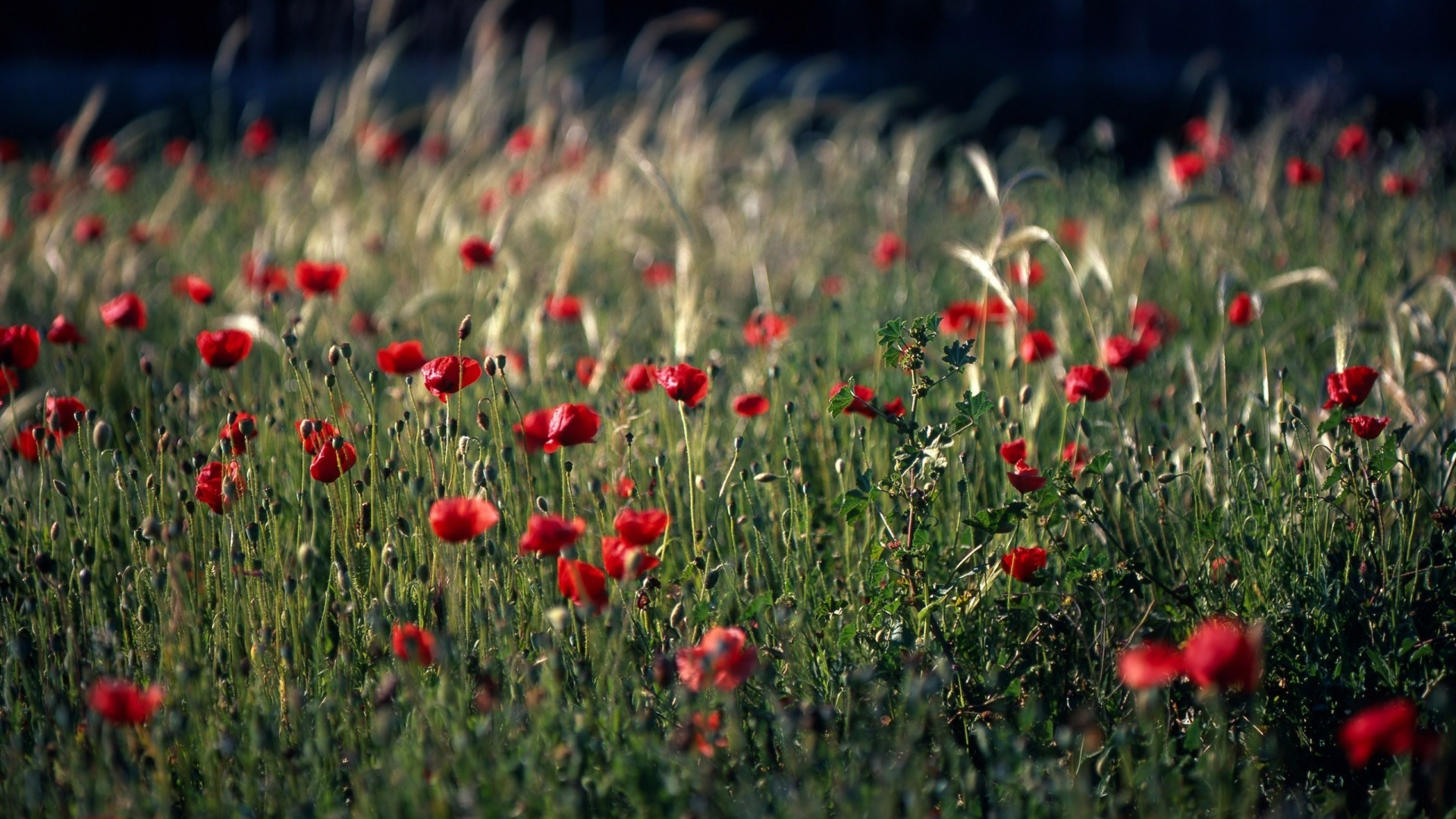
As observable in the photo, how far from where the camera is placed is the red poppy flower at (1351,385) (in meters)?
1.84

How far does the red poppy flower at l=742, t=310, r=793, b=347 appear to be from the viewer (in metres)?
2.60

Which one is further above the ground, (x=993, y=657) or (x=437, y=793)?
(x=437, y=793)

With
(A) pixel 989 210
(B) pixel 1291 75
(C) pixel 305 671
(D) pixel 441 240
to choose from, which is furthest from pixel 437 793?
(B) pixel 1291 75

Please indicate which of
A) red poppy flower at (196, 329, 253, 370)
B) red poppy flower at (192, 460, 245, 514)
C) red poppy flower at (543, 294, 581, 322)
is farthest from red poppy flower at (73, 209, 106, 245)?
red poppy flower at (192, 460, 245, 514)

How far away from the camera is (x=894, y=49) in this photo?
13.8 meters

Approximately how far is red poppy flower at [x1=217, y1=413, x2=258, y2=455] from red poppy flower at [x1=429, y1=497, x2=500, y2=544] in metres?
0.49

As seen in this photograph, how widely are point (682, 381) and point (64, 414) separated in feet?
3.52

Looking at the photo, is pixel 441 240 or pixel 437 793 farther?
pixel 441 240

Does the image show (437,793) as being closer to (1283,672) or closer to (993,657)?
(993,657)

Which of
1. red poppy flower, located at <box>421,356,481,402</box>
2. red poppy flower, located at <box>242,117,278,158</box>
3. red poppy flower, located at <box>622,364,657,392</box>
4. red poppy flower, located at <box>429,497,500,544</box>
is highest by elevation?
red poppy flower, located at <box>242,117,278,158</box>

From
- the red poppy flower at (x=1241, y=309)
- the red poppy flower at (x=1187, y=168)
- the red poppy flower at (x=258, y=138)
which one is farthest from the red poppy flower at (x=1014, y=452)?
the red poppy flower at (x=258, y=138)

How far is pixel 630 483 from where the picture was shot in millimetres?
2154

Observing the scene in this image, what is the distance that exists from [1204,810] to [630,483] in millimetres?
1086

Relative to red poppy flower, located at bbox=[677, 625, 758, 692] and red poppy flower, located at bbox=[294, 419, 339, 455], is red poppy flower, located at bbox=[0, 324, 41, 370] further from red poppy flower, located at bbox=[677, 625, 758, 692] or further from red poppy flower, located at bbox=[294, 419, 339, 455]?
red poppy flower, located at bbox=[677, 625, 758, 692]
